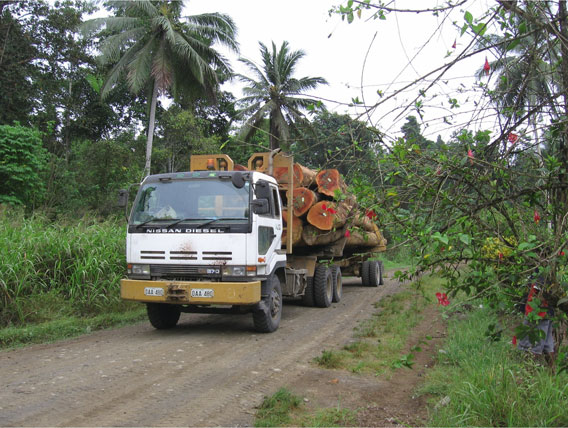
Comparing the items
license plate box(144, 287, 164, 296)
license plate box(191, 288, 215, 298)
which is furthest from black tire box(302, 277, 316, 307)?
license plate box(144, 287, 164, 296)

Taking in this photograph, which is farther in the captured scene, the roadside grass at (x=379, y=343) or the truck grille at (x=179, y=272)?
the truck grille at (x=179, y=272)

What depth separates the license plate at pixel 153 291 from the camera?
6691mm

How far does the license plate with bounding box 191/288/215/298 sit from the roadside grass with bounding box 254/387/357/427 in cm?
243

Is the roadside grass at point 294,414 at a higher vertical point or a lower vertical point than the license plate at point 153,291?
lower

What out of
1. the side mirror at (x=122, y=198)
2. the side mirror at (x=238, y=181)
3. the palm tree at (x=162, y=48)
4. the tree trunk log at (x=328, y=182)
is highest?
the palm tree at (x=162, y=48)

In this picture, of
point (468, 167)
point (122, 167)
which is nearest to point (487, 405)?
point (468, 167)

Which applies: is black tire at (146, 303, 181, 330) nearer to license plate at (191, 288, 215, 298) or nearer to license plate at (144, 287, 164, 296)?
license plate at (144, 287, 164, 296)

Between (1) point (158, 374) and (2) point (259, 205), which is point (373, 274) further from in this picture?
(1) point (158, 374)

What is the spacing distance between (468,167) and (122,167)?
65.3 feet

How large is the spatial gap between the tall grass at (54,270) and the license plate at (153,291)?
7.21 feet

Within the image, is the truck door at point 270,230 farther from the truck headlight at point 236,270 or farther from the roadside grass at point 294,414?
the roadside grass at point 294,414

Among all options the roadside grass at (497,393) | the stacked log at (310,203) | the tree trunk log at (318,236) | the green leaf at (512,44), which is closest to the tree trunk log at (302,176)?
the stacked log at (310,203)

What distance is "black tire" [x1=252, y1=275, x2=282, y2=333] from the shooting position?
23.8 ft

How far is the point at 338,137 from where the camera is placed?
151 inches
